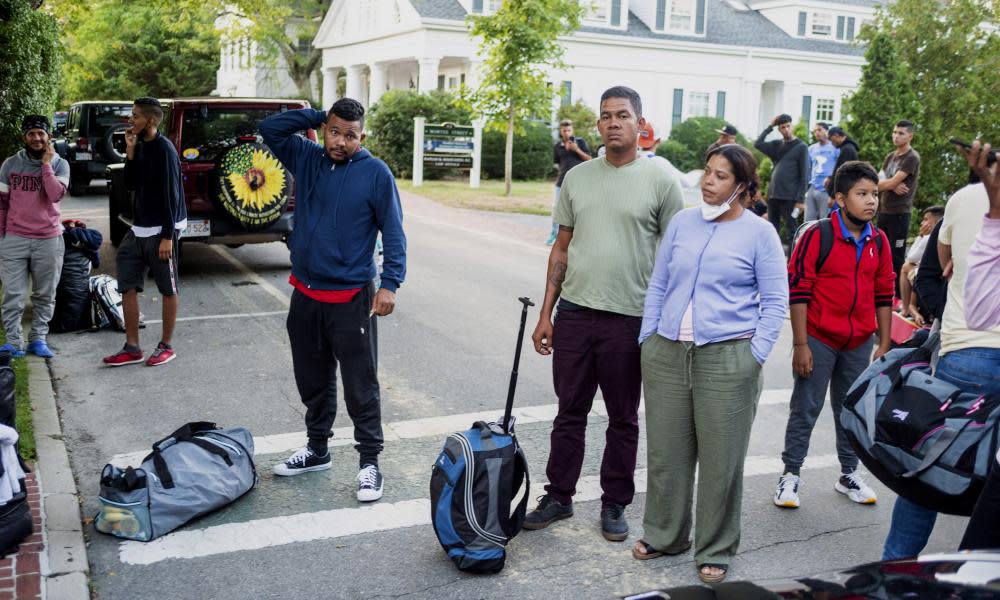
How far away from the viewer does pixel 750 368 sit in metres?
4.28

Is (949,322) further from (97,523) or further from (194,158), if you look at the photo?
(194,158)

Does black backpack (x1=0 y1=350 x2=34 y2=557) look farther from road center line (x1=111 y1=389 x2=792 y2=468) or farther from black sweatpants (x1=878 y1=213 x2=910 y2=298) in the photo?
black sweatpants (x1=878 y1=213 x2=910 y2=298)

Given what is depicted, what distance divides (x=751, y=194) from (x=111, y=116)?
21740 millimetres

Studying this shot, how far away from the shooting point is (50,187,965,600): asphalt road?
4.43 meters

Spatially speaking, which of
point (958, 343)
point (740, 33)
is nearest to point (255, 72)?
point (740, 33)

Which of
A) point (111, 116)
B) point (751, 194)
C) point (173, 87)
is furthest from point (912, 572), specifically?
point (173, 87)

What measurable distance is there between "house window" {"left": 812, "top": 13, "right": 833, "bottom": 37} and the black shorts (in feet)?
132

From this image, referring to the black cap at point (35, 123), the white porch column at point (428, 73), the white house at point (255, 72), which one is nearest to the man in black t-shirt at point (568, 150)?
the black cap at point (35, 123)

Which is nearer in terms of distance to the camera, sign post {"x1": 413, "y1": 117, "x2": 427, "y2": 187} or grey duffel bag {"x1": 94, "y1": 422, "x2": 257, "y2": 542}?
grey duffel bag {"x1": 94, "y1": 422, "x2": 257, "y2": 542}

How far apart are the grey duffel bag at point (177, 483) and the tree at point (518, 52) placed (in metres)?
18.7

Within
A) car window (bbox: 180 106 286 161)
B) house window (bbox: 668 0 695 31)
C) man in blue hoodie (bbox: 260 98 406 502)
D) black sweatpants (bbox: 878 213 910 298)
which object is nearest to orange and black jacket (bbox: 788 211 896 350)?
man in blue hoodie (bbox: 260 98 406 502)

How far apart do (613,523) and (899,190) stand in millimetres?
8405

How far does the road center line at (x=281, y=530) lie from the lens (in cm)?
462

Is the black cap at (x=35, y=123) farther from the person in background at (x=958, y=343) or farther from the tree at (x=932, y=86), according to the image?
the tree at (x=932, y=86)
